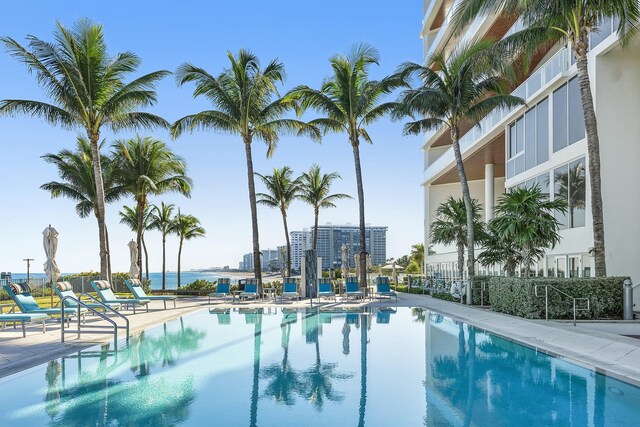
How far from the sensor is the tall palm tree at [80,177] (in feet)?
86.2

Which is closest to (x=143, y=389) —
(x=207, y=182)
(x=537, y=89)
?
(x=537, y=89)

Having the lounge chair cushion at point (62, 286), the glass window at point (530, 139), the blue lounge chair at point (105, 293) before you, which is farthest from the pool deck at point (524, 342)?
the glass window at point (530, 139)

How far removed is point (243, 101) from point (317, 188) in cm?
1456

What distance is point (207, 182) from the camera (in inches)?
1344

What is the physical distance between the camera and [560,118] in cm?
1769

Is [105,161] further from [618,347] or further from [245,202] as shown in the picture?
[618,347]

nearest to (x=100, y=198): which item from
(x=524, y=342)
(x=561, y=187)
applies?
(x=524, y=342)

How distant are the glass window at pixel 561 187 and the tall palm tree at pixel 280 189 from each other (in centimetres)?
2000

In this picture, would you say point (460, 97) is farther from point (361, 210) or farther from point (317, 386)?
point (317, 386)

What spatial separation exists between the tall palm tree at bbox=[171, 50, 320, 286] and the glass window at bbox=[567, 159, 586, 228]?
38.6ft

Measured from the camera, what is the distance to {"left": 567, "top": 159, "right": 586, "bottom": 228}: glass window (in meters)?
16.2

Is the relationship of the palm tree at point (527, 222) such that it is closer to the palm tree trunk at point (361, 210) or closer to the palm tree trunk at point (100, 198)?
the palm tree trunk at point (361, 210)

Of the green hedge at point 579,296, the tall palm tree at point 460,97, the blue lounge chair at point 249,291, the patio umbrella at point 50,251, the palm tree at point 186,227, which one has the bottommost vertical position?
the blue lounge chair at point 249,291

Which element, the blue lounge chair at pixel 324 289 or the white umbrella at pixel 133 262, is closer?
the blue lounge chair at pixel 324 289
